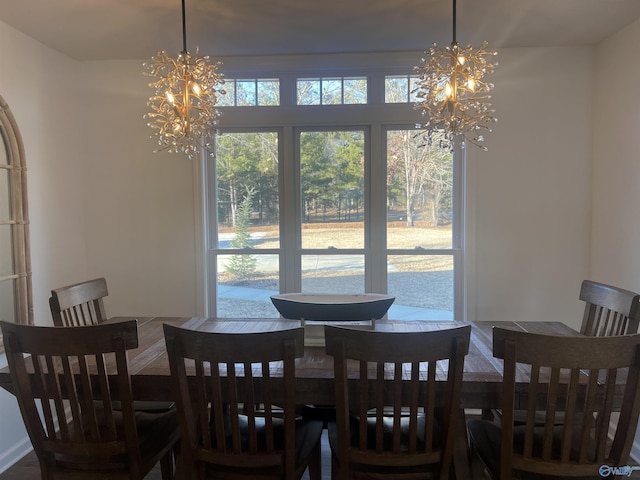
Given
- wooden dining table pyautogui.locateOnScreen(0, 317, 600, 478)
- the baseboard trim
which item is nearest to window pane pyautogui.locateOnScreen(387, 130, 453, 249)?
wooden dining table pyautogui.locateOnScreen(0, 317, 600, 478)

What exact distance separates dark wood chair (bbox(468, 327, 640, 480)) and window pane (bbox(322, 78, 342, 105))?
2.21m

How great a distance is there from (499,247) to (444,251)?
14.9 inches

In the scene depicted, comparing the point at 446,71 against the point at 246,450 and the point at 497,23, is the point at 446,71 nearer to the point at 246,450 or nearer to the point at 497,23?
the point at 497,23

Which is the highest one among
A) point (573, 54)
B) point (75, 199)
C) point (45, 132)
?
→ point (573, 54)

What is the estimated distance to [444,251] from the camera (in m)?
3.05

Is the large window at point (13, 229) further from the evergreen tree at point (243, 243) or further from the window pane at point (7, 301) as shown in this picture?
the evergreen tree at point (243, 243)

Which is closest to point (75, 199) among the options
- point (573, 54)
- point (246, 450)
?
point (246, 450)

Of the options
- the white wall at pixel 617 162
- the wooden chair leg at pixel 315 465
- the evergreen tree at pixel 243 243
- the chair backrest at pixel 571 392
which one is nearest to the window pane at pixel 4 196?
the evergreen tree at pixel 243 243

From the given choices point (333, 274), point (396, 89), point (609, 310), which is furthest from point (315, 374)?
point (396, 89)

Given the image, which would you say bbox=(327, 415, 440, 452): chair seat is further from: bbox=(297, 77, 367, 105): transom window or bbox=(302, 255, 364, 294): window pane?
bbox=(297, 77, 367, 105): transom window

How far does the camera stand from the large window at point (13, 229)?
2.40 meters

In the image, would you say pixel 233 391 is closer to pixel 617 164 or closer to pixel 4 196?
pixel 4 196

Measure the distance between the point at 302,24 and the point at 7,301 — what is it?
2404 millimetres

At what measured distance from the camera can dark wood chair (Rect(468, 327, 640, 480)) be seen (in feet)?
4.10
